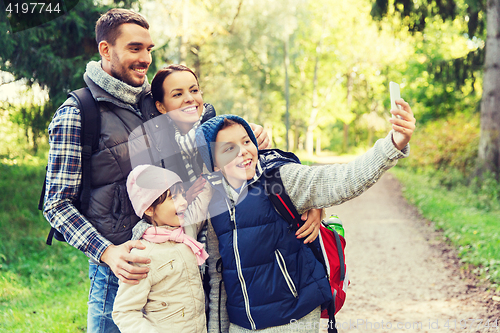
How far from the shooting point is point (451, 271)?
579 cm

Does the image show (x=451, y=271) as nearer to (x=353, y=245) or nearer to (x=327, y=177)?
(x=353, y=245)

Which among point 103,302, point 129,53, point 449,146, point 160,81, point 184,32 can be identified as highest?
point 184,32

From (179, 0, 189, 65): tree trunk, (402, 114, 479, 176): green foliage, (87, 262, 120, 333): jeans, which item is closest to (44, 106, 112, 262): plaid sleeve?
(87, 262, 120, 333): jeans

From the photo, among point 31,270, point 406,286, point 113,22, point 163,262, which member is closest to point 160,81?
point 113,22

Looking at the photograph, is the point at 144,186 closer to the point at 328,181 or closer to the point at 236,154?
the point at 236,154

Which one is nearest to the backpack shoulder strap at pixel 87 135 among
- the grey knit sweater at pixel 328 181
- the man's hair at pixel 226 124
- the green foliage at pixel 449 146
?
the man's hair at pixel 226 124

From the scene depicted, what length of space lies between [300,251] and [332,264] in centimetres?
25

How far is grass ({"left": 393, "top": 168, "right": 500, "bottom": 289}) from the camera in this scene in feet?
18.7

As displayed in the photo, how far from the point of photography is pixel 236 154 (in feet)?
6.38

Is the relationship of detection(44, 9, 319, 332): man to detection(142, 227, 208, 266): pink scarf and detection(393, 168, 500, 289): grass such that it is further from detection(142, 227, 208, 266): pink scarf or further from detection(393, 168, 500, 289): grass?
detection(393, 168, 500, 289): grass

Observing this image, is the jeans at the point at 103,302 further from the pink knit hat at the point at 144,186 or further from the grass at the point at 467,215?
the grass at the point at 467,215

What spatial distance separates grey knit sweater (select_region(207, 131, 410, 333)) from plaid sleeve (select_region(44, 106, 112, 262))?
0.68 metres

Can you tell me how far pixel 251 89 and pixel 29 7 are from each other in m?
16.0

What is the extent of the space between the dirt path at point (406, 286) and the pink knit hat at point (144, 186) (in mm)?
3339
